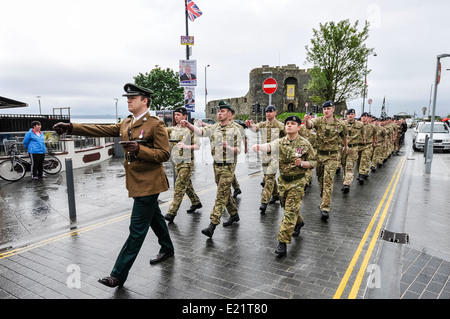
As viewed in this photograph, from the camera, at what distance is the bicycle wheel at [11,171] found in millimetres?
10102

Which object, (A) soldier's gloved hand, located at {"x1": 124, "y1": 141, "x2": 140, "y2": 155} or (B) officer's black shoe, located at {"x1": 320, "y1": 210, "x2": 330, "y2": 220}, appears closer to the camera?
(A) soldier's gloved hand, located at {"x1": 124, "y1": 141, "x2": 140, "y2": 155}

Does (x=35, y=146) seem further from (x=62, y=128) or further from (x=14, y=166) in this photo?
(x=62, y=128)

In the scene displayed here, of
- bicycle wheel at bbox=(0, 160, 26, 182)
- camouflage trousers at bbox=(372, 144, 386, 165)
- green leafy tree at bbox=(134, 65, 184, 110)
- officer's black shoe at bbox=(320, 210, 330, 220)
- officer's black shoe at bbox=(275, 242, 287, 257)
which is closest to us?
officer's black shoe at bbox=(275, 242, 287, 257)

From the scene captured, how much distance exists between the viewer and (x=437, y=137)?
60.2 feet

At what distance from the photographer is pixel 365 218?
20.6ft

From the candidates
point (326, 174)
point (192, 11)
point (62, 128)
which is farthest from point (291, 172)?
point (192, 11)

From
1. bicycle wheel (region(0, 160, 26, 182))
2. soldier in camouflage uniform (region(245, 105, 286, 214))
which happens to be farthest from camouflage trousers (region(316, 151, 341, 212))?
bicycle wheel (region(0, 160, 26, 182))

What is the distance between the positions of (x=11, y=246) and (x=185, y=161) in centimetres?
326

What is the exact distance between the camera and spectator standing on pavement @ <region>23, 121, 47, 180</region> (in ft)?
34.1

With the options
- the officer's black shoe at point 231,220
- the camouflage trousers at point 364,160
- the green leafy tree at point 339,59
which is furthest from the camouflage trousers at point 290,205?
the green leafy tree at point 339,59

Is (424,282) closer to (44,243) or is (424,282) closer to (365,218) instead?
(365,218)

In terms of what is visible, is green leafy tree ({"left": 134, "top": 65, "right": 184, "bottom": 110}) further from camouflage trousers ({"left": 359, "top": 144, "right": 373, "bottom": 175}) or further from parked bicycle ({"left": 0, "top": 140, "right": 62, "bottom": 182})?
camouflage trousers ({"left": 359, "top": 144, "right": 373, "bottom": 175})

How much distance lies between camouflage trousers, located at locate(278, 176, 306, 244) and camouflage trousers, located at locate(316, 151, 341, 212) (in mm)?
1985
